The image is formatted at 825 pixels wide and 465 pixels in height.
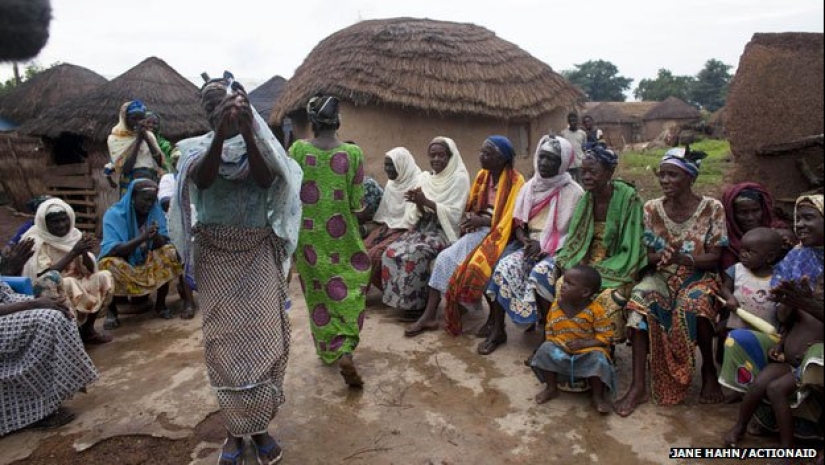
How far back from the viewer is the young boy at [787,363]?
2412 millimetres

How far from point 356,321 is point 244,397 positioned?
1145 millimetres

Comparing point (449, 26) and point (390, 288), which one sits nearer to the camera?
point (390, 288)

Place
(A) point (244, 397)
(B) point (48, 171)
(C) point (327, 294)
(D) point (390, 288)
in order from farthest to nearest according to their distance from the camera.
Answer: (B) point (48, 171), (D) point (390, 288), (C) point (327, 294), (A) point (244, 397)

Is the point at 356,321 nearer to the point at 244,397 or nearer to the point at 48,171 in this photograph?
the point at 244,397

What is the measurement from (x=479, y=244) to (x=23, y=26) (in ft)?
11.1

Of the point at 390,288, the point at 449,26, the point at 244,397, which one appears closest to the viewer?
the point at 244,397

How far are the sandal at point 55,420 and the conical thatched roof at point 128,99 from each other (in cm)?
803

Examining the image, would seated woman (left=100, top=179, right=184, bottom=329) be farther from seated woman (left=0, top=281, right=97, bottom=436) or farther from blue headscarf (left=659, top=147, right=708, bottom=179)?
blue headscarf (left=659, top=147, right=708, bottom=179)

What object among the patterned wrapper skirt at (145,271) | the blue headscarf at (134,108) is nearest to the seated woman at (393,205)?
the patterned wrapper skirt at (145,271)

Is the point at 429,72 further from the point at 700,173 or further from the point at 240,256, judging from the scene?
the point at 700,173

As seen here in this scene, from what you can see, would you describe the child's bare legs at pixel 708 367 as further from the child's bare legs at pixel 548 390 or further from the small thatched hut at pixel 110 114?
the small thatched hut at pixel 110 114

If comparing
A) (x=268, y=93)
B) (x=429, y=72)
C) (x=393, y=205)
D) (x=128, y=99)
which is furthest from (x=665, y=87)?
(x=393, y=205)

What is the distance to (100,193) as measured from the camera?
10.5 m

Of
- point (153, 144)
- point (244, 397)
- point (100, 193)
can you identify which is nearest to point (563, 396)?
point (244, 397)
